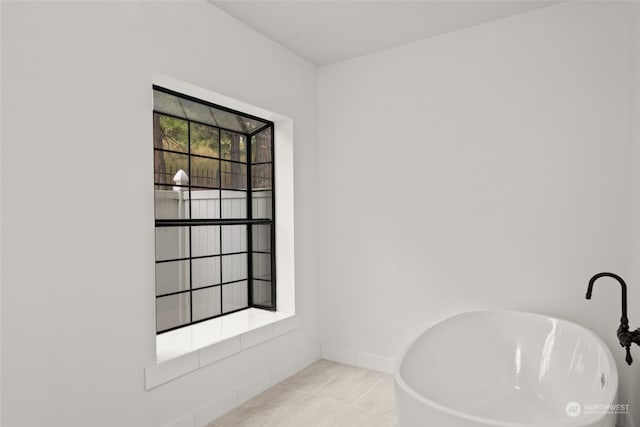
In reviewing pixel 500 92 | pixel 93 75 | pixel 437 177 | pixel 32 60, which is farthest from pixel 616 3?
pixel 32 60

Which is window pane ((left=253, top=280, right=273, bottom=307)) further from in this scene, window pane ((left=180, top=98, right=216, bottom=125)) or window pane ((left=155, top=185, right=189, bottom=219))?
window pane ((left=180, top=98, right=216, bottom=125))

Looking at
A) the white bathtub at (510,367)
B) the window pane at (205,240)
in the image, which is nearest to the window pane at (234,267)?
the window pane at (205,240)

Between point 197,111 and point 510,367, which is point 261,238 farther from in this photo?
point 510,367

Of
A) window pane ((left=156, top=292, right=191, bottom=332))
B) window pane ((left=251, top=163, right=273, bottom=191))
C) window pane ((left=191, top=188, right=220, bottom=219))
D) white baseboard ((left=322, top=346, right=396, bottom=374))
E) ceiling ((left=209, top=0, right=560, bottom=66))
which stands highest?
ceiling ((left=209, top=0, right=560, bottom=66))

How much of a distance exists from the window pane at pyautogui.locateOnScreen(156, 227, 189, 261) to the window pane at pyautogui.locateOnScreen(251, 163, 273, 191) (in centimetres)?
66

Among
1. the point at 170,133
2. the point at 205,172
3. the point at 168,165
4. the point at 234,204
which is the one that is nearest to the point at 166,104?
the point at 170,133

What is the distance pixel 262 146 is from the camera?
10.2ft

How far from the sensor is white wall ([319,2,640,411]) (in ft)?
7.36

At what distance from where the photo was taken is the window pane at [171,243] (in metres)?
2.60

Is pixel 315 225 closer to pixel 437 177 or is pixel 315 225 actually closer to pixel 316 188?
pixel 316 188

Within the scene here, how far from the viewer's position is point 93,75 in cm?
173

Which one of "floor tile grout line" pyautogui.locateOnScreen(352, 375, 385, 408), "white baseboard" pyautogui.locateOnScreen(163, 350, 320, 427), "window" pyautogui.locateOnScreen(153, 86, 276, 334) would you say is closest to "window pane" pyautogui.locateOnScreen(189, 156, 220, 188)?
"window" pyautogui.locateOnScreen(153, 86, 276, 334)

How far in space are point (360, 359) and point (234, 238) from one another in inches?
54.6

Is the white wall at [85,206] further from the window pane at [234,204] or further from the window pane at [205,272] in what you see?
the window pane at [234,204]
